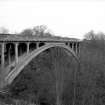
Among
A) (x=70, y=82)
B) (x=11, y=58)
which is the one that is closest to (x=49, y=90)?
(x=70, y=82)

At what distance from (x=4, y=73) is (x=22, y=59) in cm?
189

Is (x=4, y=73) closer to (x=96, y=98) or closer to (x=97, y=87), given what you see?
(x=96, y=98)

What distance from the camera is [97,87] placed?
1402 centimetres

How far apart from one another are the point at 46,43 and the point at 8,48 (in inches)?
186

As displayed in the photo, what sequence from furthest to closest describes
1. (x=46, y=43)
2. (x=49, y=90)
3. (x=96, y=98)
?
1. (x=46, y=43)
2. (x=96, y=98)
3. (x=49, y=90)

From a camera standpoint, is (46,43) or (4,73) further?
(46,43)

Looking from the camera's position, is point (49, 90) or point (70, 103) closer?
point (70, 103)

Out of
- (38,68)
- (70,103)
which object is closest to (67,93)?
(70,103)

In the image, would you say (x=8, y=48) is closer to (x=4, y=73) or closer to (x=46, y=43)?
(x=4, y=73)

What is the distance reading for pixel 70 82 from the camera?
12539 mm

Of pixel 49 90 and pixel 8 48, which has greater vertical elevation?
pixel 8 48

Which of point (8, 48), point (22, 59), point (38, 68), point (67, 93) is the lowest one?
point (67, 93)

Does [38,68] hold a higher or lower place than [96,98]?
higher

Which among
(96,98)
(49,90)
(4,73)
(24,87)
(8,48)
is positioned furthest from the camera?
(96,98)
